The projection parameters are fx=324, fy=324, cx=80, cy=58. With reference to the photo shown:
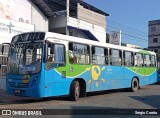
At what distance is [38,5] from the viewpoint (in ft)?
87.7

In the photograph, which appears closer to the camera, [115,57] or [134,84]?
[115,57]

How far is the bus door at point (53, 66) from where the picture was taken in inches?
525

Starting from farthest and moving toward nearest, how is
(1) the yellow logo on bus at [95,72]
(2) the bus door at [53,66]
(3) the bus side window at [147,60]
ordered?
(3) the bus side window at [147,60], (1) the yellow logo on bus at [95,72], (2) the bus door at [53,66]

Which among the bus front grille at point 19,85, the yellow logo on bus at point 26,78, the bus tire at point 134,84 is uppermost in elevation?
the yellow logo on bus at point 26,78

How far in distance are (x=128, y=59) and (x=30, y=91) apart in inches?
343

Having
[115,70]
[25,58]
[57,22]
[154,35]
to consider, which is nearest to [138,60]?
[115,70]

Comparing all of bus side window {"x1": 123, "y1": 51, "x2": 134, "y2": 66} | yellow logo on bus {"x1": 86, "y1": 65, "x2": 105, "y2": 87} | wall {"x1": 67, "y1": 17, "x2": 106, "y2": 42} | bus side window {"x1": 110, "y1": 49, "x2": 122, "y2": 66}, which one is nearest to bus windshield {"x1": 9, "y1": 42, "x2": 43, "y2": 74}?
yellow logo on bus {"x1": 86, "y1": 65, "x2": 105, "y2": 87}

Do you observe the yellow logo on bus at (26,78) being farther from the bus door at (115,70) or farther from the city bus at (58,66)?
the bus door at (115,70)

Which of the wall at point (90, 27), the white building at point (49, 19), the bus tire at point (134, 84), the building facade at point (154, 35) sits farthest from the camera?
the building facade at point (154, 35)

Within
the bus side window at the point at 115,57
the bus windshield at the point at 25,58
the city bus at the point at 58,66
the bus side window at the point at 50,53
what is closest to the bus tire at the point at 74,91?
the city bus at the point at 58,66

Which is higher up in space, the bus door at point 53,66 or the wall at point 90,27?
the wall at point 90,27

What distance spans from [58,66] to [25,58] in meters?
1.44

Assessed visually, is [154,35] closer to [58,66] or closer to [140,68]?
[140,68]

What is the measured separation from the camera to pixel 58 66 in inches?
547
